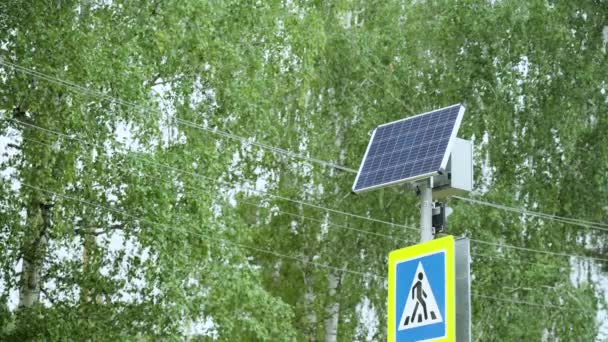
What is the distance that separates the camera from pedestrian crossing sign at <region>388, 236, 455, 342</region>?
10805 mm

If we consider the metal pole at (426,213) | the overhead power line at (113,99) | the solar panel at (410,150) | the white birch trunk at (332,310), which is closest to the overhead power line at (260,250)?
the white birch trunk at (332,310)

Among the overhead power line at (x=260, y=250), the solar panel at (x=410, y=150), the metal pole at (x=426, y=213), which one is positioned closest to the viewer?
the metal pole at (x=426, y=213)

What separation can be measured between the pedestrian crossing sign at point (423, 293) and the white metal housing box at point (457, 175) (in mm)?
698

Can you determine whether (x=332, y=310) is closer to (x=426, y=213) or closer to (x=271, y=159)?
(x=271, y=159)

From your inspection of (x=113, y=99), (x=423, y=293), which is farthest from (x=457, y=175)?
(x=113, y=99)

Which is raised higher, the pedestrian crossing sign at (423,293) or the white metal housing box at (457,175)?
the white metal housing box at (457,175)

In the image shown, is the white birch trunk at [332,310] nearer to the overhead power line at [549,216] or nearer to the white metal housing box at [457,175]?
the overhead power line at [549,216]

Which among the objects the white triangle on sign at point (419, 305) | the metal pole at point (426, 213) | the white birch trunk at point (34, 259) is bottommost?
the white triangle on sign at point (419, 305)

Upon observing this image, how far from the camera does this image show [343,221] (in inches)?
1224

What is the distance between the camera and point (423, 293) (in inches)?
436

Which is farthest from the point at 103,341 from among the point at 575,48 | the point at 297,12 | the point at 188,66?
the point at 575,48

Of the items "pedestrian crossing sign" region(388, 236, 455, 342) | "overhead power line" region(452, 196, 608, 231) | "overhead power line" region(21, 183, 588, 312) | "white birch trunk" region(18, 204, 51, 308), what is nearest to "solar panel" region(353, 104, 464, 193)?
"pedestrian crossing sign" region(388, 236, 455, 342)

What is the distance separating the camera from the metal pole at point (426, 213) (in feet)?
37.9

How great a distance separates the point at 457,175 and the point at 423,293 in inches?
44.6
